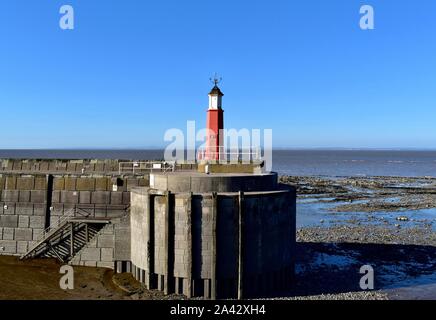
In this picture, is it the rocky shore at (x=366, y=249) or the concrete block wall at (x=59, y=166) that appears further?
the concrete block wall at (x=59, y=166)

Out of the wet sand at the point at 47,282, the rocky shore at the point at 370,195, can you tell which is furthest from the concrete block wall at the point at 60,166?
the rocky shore at the point at 370,195

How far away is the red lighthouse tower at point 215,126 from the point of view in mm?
23359

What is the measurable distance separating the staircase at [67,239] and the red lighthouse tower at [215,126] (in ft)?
24.2

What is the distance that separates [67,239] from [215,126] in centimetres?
1142

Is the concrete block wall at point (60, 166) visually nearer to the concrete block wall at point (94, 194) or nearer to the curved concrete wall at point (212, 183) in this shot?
the concrete block wall at point (94, 194)

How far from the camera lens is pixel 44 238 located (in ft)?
83.5

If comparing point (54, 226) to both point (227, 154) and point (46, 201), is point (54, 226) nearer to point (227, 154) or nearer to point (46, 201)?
point (46, 201)

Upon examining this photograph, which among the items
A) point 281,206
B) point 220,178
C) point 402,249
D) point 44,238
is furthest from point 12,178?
point 402,249

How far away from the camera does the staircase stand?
24.2 metres

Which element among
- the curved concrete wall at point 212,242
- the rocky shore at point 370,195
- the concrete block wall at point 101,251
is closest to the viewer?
the curved concrete wall at point 212,242

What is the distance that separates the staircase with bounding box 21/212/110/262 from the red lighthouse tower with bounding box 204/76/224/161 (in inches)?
290
